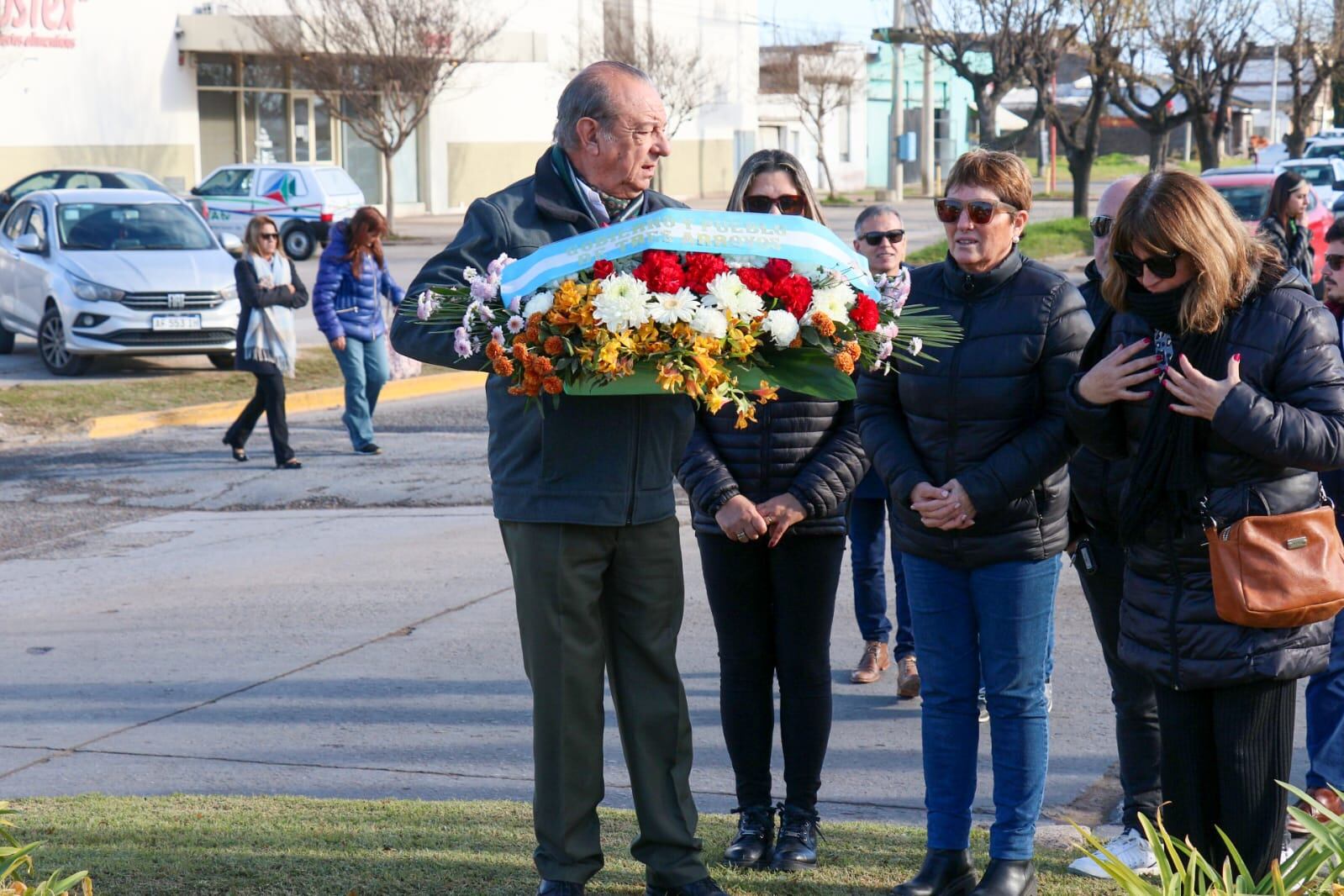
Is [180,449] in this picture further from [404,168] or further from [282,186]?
[404,168]

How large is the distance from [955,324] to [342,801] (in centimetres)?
252

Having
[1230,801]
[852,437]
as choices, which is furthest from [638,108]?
[1230,801]

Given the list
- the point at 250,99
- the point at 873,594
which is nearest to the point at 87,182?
the point at 250,99

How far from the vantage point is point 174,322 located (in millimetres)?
16375

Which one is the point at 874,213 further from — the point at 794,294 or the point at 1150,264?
the point at 794,294

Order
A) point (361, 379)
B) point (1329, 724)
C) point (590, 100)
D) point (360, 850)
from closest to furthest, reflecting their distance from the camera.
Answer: point (590, 100), point (360, 850), point (1329, 724), point (361, 379)

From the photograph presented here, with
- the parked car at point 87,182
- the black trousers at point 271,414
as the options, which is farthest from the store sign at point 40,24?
the black trousers at point 271,414

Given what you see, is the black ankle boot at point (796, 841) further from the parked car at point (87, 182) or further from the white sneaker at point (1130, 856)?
the parked car at point (87, 182)

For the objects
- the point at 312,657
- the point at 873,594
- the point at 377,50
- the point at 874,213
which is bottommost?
the point at 312,657

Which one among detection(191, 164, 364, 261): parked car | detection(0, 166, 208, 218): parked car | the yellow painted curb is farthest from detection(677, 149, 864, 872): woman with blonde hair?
detection(191, 164, 364, 261): parked car

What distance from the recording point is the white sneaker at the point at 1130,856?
4457 millimetres

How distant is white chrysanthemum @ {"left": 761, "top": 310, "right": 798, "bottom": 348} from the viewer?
3.60 m

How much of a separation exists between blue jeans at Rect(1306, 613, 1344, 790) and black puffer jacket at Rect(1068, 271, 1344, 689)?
113 cm

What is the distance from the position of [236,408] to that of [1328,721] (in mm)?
11981
